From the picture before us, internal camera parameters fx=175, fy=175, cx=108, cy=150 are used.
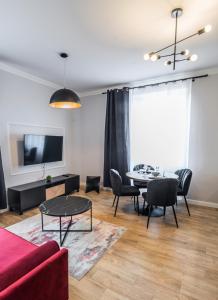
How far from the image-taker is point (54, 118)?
177 inches

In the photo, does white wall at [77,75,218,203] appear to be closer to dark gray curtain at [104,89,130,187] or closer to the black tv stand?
dark gray curtain at [104,89,130,187]

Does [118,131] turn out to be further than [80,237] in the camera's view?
Yes

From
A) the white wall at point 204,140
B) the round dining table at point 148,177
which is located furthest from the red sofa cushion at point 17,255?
the white wall at point 204,140

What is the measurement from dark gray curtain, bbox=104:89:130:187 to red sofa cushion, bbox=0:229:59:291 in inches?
116

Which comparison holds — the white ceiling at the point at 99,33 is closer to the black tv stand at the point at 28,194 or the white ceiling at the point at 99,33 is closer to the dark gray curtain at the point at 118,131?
the dark gray curtain at the point at 118,131

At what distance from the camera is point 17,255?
4.81 feet

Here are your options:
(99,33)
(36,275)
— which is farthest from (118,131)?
(36,275)

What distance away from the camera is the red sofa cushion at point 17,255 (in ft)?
3.23

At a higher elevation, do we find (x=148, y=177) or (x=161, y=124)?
(x=161, y=124)

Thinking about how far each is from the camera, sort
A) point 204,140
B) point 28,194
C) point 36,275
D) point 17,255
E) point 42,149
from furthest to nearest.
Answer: point 42,149, point 204,140, point 28,194, point 17,255, point 36,275

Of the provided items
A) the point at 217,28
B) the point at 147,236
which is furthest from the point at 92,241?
the point at 217,28

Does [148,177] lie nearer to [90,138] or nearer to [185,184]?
[185,184]

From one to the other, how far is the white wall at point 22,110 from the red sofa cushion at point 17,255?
2040mm

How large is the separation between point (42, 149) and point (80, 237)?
87.8 inches
